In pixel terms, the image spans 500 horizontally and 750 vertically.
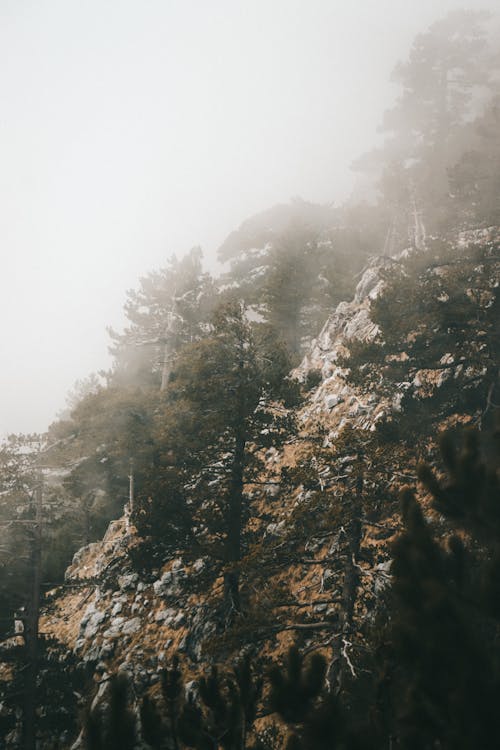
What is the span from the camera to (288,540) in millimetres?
8836

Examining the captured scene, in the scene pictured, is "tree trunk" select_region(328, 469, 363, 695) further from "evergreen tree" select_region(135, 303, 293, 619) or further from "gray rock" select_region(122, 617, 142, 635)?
"gray rock" select_region(122, 617, 142, 635)

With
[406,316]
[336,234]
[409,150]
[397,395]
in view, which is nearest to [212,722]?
[406,316]

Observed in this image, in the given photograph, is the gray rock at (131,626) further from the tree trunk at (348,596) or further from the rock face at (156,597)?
the tree trunk at (348,596)

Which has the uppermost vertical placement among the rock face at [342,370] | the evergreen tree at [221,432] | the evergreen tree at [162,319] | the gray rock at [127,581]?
the evergreen tree at [162,319]

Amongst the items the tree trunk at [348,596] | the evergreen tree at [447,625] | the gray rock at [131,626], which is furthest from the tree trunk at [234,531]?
the evergreen tree at [447,625]

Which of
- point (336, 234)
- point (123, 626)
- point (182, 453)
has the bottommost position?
point (123, 626)

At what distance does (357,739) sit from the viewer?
3910 mm

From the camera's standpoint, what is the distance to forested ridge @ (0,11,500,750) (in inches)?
177

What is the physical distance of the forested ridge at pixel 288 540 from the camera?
450 cm

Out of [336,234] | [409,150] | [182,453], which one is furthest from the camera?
[409,150]

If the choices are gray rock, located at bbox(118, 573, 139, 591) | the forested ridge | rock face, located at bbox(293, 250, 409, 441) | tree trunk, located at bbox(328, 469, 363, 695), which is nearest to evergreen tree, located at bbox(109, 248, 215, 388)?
the forested ridge

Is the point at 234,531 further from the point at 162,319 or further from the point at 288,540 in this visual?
the point at 162,319

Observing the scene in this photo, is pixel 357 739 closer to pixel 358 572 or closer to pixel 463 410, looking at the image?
pixel 358 572

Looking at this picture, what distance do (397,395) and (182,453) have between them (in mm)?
7579
